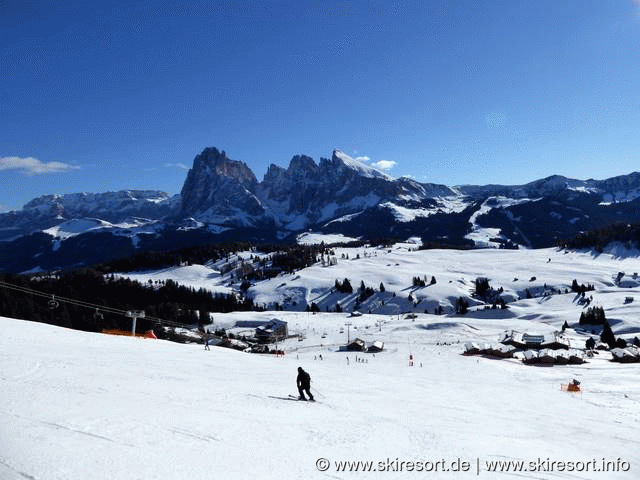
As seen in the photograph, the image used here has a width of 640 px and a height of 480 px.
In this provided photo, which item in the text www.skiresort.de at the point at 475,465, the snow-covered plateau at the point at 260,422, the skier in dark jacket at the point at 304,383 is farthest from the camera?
the skier in dark jacket at the point at 304,383

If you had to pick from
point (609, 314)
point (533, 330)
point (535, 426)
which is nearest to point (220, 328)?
point (533, 330)

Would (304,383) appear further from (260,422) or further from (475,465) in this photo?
(475,465)

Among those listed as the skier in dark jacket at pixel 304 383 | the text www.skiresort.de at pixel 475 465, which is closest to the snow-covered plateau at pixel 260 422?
the text www.skiresort.de at pixel 475 465

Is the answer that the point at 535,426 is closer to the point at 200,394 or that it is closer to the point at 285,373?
the point at 200,394

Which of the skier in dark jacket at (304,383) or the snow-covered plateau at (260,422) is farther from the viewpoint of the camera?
the skier in dark jacket at (304,383)

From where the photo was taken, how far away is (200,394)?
2081cm

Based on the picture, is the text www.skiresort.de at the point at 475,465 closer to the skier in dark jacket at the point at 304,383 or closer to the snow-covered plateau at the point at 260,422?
the snow-covered plateau at the point at 260,422

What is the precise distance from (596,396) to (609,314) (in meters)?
114

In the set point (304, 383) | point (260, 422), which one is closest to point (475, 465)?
point (260, 422)

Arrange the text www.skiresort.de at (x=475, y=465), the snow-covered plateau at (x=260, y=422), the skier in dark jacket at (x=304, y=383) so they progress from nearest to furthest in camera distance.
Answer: the snow-covered plateau at (x=260, y=422)
the text www.skiresort.de at (x=475, y=465)
the skier in dark jacket at (x=304, y=383)

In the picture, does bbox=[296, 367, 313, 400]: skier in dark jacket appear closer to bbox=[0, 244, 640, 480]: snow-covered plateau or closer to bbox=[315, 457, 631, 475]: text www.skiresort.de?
bbox=[0, 244, 640, 480]: snow-covered plateau

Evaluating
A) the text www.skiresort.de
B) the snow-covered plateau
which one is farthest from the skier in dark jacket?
the text www.skiresort.de

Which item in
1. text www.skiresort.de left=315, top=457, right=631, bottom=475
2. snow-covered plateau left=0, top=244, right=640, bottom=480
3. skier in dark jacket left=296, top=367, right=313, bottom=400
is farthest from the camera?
skier in dark jacket left=296, top=367, right=313, bottom=400

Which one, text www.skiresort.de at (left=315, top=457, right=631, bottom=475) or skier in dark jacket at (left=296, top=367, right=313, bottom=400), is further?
skier in dark jacket at (left=296, top=367, right=313, bottom=400)
